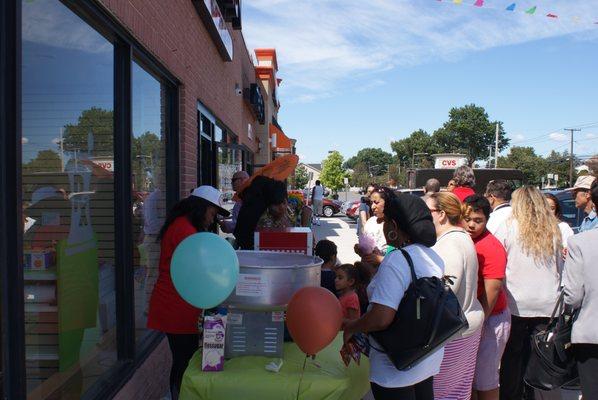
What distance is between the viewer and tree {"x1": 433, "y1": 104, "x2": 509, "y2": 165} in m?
106

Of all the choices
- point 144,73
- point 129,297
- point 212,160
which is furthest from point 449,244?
point 212,160

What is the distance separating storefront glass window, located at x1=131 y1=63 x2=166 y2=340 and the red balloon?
2.10m

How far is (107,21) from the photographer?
336cm

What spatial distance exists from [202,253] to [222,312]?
0.35m

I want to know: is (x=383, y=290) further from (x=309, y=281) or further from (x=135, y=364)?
(x=135, y=364)

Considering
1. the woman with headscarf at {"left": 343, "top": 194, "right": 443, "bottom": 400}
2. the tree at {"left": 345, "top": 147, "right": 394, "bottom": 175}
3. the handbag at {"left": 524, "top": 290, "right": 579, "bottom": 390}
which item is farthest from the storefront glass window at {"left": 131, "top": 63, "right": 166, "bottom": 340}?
Result: the tree at {"left": 345, "top": 147, "right": 394, "bottom": 175}

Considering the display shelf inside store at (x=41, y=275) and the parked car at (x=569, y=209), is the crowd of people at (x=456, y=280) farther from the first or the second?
the parked car at (x=569, y=209)

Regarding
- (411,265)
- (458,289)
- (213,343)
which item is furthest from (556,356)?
(213,343)

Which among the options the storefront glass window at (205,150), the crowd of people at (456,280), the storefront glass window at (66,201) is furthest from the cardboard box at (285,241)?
the storefront glass window at (205,150)

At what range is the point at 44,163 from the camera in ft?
8.87

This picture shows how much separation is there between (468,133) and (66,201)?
Result: 362ft

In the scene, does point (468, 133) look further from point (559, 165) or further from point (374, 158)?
point (374, 158)

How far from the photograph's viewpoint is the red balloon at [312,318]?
97.7 inches

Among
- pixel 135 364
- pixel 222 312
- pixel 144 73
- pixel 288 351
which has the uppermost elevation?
pixel 144 73
